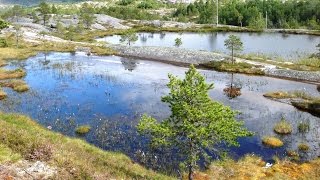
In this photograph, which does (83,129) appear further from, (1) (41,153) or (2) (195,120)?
(2) (195,120)

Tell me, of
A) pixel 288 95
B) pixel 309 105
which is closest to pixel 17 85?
pixel 288 95

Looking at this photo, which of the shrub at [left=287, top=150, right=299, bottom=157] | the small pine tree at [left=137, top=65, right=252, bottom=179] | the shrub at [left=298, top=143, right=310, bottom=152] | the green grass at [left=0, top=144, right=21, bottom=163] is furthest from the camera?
the shrub at [left=298, top=143, right=310, bottom=152]

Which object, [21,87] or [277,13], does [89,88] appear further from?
[277,13]

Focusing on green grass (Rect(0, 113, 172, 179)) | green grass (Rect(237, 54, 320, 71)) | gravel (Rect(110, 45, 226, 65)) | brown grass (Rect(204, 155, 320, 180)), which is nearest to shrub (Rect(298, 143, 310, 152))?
brown grass (Rect(204, 155, 320, 180))

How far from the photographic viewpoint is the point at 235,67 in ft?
299

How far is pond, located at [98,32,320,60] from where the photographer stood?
379 feet

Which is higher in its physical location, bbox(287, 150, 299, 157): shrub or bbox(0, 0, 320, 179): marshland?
bbox(0, 0, 320, 179): marshland

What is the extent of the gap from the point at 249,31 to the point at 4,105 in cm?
12580

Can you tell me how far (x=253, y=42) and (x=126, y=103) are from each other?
271 feet

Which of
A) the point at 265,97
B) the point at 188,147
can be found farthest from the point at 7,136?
the point at 265,97

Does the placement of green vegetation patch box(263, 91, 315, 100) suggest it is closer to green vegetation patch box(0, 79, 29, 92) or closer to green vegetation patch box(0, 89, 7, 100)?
green vegetation patch box(0, 79, 29, 92)

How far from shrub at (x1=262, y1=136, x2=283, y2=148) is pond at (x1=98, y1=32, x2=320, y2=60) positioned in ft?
202

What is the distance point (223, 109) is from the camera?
30.5m

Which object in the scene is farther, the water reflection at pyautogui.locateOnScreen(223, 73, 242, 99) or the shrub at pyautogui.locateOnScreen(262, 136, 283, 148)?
the water reflection at pyautogui.locateOnScreen(223, 73, 242, 99)
